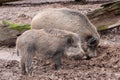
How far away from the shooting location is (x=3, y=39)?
33.6 ft

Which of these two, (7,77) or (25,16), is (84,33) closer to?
(7,77)

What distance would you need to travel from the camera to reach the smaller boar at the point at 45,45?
748 cm

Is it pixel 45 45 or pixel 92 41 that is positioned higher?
pixel 45 45

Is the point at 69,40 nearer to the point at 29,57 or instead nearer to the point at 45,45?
the point at 45,45

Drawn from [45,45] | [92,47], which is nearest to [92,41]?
[92,47]

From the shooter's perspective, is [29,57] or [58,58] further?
[58,58]

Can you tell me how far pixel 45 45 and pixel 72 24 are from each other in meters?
1.48

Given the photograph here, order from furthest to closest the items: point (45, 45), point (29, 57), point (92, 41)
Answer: point (92, 41) < point (45, 45) < point (29, 57)

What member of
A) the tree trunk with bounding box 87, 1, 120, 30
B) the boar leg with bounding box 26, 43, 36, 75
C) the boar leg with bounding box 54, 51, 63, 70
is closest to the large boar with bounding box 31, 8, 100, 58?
the boar leg with bounding box 54, 51, 63, 70

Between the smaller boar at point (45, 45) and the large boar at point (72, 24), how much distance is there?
1008 millimetres

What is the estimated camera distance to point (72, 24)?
891 cm

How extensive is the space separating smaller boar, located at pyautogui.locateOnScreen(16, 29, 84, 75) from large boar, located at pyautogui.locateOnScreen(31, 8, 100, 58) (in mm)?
1008

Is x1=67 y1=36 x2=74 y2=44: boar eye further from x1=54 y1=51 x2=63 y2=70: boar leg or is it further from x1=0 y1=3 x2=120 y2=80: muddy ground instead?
x1=0 y1=3 x2=120 y2=80: muddy ground

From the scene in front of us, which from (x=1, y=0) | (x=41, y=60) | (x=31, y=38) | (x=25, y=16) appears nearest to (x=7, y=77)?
(x=31, y=38)
